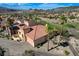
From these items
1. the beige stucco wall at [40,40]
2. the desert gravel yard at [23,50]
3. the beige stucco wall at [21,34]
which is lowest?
the desert gravel yard at [23,50]

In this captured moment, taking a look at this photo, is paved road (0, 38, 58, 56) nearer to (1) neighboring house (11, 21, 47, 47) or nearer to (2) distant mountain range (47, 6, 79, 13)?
(1) neighboring house (11, 21, 47, 47)

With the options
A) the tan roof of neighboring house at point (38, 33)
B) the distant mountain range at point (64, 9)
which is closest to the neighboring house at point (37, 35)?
the tan roof of neighboring house at point (38, 33)

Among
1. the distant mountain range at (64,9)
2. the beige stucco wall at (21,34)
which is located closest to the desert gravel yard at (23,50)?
the beige stucco wall at (21,34)

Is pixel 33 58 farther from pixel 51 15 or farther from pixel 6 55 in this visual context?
pixel 51 15

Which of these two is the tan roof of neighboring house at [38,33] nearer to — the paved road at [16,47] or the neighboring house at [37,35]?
the neighboring house at [37,35]

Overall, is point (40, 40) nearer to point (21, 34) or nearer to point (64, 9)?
point (21, 34)

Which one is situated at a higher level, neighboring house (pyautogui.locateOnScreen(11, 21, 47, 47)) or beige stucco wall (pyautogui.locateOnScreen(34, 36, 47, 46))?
neighboring house (pyautogui.locateOnScreen(11, 21, 47, 47))

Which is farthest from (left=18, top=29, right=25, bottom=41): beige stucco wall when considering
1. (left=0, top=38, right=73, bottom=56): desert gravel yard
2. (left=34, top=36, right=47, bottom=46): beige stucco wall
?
(left=34, top=36, right=47, bottom=46): beige stucco wall

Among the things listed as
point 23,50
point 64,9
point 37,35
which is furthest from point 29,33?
point 64,9

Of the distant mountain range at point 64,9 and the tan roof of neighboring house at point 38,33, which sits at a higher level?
the distant mountain range at point 64,9
